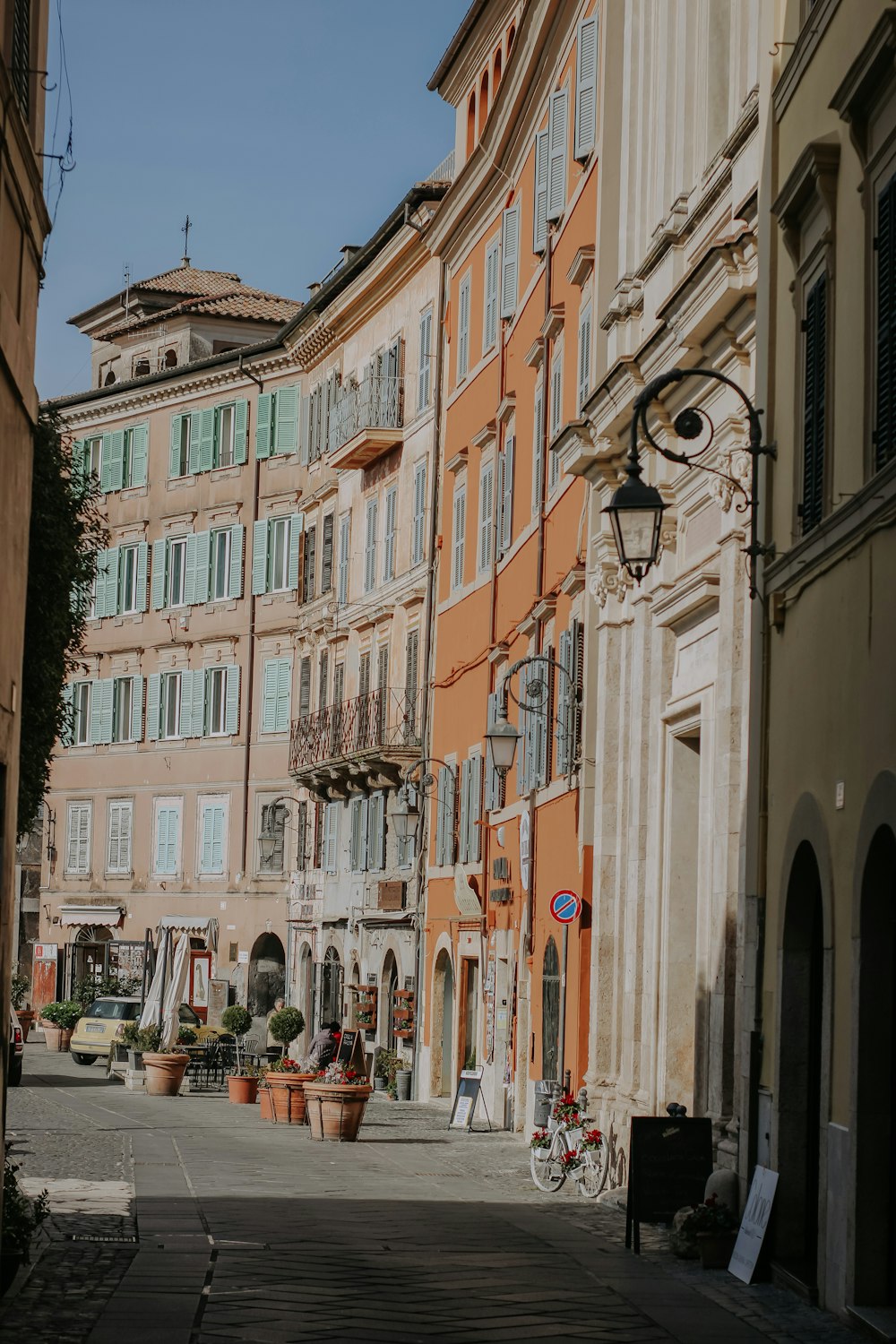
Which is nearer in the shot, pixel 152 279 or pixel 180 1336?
pixel 180 1336

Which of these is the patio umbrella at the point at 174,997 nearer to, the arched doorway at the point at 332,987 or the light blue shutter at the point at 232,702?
the arched doorway at the point at 332,987

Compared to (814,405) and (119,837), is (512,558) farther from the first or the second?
(119,837)

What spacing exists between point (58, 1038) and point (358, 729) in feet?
38.8

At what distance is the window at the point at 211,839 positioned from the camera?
52.1 meters

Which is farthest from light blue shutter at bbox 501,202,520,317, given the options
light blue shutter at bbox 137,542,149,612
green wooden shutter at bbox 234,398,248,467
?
light blue shutter at bbox 137,542,149,612

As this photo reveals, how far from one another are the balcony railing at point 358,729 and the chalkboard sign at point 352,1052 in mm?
7339

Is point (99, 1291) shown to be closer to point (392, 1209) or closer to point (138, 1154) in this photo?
point (392, 1209)

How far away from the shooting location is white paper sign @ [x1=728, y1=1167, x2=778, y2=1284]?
12500 millimetres

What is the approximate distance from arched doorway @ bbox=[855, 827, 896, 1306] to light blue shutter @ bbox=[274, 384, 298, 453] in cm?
4144

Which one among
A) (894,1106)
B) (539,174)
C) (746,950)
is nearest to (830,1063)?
(894,1106)

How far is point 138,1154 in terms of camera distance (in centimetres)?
2128

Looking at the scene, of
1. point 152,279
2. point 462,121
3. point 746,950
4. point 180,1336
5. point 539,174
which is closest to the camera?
point 180,1336

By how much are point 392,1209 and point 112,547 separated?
4158 cm

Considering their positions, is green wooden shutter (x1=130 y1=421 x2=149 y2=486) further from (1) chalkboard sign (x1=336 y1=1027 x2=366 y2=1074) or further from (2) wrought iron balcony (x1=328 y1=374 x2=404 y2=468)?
(1) chalkboard sign (x1=336 y1=1027 x2=366 y2=1074)
